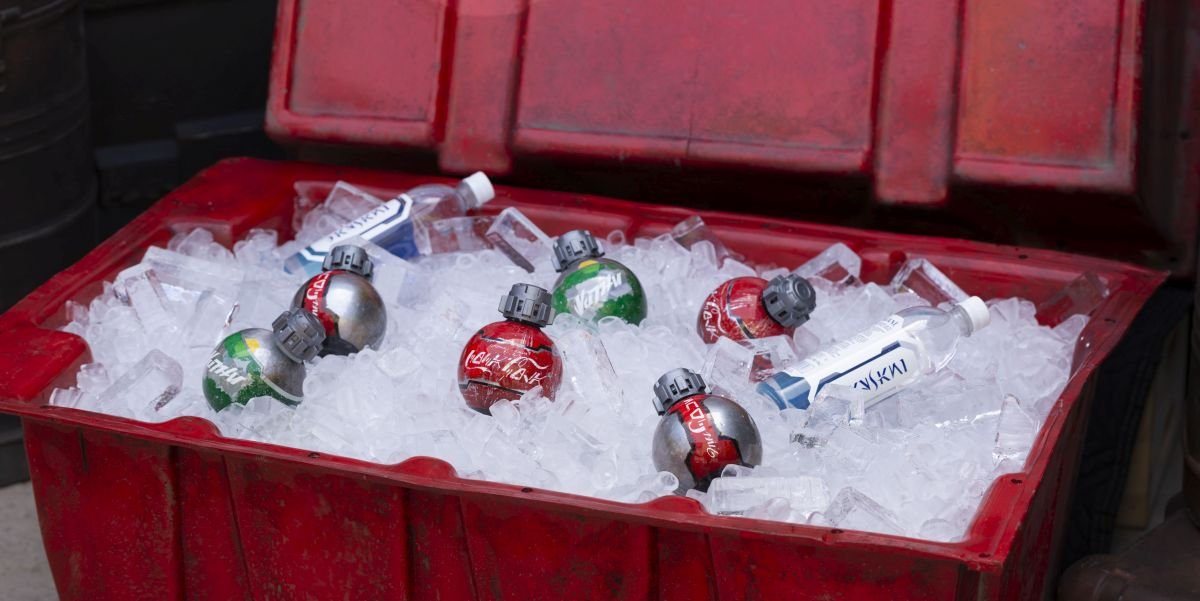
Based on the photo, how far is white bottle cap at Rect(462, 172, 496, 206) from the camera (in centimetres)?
274

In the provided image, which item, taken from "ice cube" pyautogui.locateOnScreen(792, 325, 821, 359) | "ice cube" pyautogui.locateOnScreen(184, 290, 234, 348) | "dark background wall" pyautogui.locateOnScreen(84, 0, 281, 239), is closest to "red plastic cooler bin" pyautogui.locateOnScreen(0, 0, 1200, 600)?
"ice cube" pyautogui.locateOnScreen(184, 290, 234, 348)

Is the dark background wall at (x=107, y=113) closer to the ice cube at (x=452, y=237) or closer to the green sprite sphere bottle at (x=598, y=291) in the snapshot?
the ice cube at (x=452, y=237)

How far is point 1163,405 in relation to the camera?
9.91 feet

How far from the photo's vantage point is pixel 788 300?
7.36ft

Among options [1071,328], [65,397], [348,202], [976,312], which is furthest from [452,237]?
[1071,328]

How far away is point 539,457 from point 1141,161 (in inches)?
52.2

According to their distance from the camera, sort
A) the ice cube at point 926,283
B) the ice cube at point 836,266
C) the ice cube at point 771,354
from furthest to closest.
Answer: the ice cube at point 836,266 < the ice cube at point 926,283 < the ice cube at point 771,354

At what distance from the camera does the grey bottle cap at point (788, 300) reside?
2244 mm

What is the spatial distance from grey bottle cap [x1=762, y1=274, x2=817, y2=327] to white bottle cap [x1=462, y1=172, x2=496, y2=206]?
711mm

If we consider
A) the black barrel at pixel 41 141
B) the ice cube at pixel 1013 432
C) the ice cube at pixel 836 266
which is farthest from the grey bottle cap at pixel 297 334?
the black barrel at pixel 41 141

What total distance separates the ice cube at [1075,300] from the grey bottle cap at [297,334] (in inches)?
50.3

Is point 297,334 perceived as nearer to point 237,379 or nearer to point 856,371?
point 237,379

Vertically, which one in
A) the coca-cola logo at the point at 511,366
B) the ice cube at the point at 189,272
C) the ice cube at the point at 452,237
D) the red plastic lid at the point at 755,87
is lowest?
the ice cube at the point at 189,272

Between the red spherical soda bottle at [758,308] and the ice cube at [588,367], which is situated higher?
the red spherical soda bottle at [758,308]
